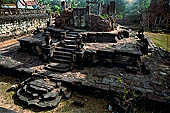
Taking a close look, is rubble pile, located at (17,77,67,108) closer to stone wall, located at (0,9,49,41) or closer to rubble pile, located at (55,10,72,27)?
rubble pile, located at (55,10,72,27)

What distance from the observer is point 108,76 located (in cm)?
738

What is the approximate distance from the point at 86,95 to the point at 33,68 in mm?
3664

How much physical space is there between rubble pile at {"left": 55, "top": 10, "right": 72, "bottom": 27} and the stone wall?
6.13 metres

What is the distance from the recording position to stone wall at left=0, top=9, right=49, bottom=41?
1434cm

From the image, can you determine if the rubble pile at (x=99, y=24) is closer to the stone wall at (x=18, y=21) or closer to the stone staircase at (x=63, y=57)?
the stone staircase at (x=63, y=57)

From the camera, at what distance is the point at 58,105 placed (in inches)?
226

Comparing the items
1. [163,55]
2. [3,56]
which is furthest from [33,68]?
[163,55]

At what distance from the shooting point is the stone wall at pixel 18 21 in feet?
47.0

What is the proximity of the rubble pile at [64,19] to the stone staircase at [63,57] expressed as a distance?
3103 millimetres

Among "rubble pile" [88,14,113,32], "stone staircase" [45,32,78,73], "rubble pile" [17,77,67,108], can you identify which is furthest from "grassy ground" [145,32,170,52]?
"rubble pile" [17,77,67,108]

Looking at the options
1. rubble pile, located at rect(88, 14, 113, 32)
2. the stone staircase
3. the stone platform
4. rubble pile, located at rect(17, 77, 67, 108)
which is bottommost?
rubble pile, located at rect(17, 77, 67, 108)

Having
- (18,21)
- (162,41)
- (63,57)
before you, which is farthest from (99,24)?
(18,21)

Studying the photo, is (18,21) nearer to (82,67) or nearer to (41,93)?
(82,67)

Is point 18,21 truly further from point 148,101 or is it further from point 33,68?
point 148,101
